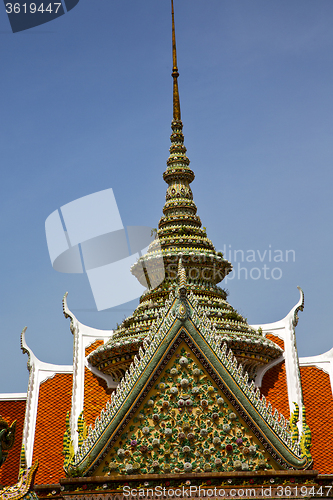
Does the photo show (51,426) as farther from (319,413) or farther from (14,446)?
(319,413)

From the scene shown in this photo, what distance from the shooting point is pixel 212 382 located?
12.3 meters

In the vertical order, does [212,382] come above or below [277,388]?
below

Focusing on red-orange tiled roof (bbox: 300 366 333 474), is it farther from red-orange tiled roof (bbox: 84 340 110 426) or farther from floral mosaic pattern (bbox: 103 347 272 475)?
red-orange tiled roof (bbox: 84 340 110 426)

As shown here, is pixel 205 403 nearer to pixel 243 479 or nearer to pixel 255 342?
→ pixel 243 479

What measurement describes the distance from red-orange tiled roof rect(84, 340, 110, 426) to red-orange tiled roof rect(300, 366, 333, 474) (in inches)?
187

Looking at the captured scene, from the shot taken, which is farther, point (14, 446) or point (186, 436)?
point (14, 446)

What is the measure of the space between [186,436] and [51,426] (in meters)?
5.26

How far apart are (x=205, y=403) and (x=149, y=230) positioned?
7066 millimetres

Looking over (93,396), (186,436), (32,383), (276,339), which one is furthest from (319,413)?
(32,383)

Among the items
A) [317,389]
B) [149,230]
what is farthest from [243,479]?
[149,230]

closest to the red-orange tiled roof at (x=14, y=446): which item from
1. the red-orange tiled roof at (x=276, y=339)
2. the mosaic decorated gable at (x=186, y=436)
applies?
the mosaic decorated gable at (x=186, y=436)

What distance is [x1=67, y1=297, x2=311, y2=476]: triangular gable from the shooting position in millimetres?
11695

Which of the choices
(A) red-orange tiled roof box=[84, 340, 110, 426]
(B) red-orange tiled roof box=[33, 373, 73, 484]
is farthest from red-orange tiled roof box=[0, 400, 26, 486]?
(A) red-orange tiled roof box=[84, 340, 110, 426]

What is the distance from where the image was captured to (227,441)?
38.9ft
